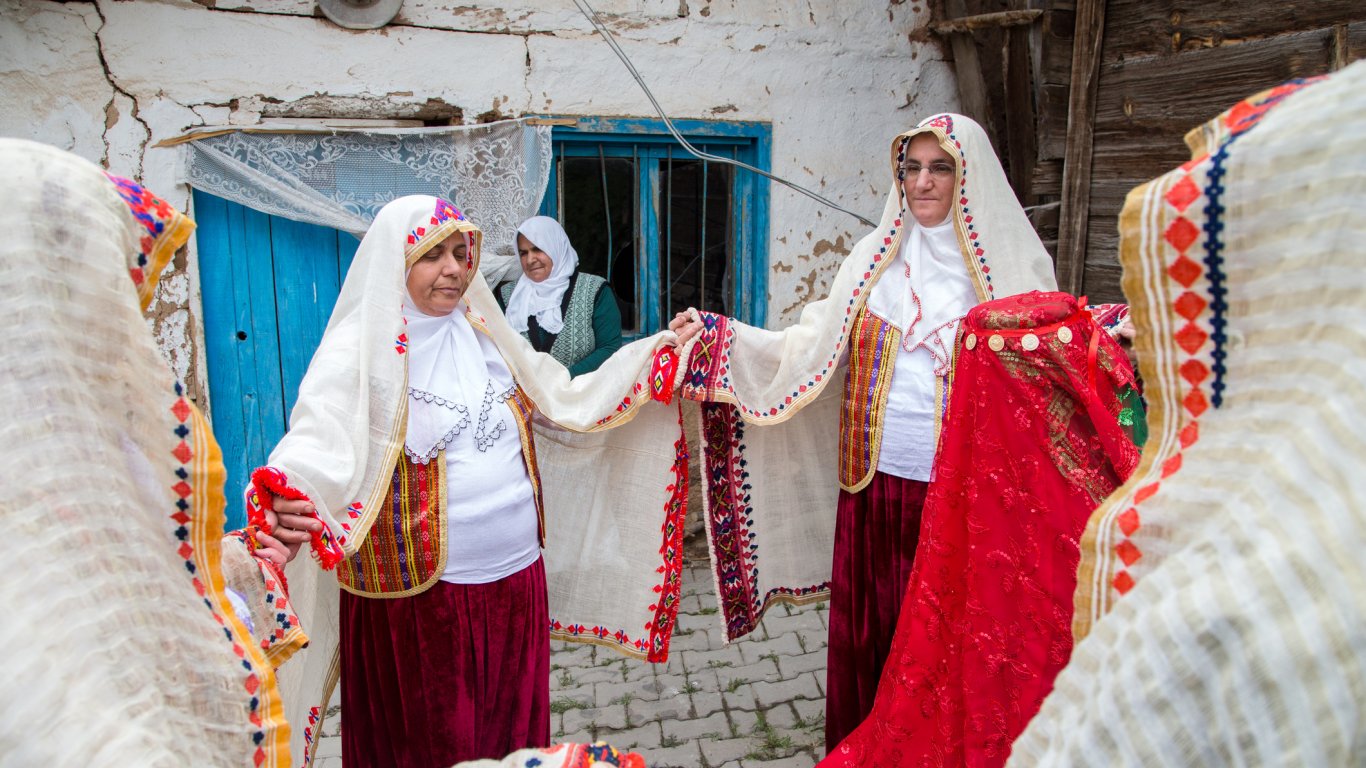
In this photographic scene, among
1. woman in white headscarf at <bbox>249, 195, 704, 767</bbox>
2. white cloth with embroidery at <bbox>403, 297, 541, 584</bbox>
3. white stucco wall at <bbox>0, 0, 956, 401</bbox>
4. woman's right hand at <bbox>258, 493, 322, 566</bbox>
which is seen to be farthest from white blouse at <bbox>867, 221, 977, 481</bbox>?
white stucco wall at <bbox>0, 0, 956, 401</bbox>

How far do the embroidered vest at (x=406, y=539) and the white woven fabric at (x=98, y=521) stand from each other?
3.81 feet

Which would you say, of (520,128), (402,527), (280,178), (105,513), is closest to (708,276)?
(520,128)

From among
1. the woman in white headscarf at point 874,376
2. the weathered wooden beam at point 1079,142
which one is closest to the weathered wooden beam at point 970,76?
the weathered wooden beam at point 1079,142

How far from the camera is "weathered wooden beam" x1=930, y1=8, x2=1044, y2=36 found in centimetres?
447

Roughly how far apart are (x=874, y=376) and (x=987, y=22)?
262cm

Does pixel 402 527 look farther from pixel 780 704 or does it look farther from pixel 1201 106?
pixel 1201 106

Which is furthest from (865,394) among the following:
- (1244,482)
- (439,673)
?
(1244,482)

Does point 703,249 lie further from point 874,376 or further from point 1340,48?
point 1340,48

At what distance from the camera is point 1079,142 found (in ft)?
14.1

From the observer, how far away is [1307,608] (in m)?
0.81

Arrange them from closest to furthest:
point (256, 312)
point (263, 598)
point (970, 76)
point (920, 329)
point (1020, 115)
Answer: point (263, 598), point (920, 329), point (256, 312), point (1020, 115), point (970, 76)

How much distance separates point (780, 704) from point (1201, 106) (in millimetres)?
2914

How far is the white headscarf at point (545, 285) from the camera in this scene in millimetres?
4500

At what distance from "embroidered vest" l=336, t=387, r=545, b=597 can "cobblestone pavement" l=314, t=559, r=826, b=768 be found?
1.29 metres
